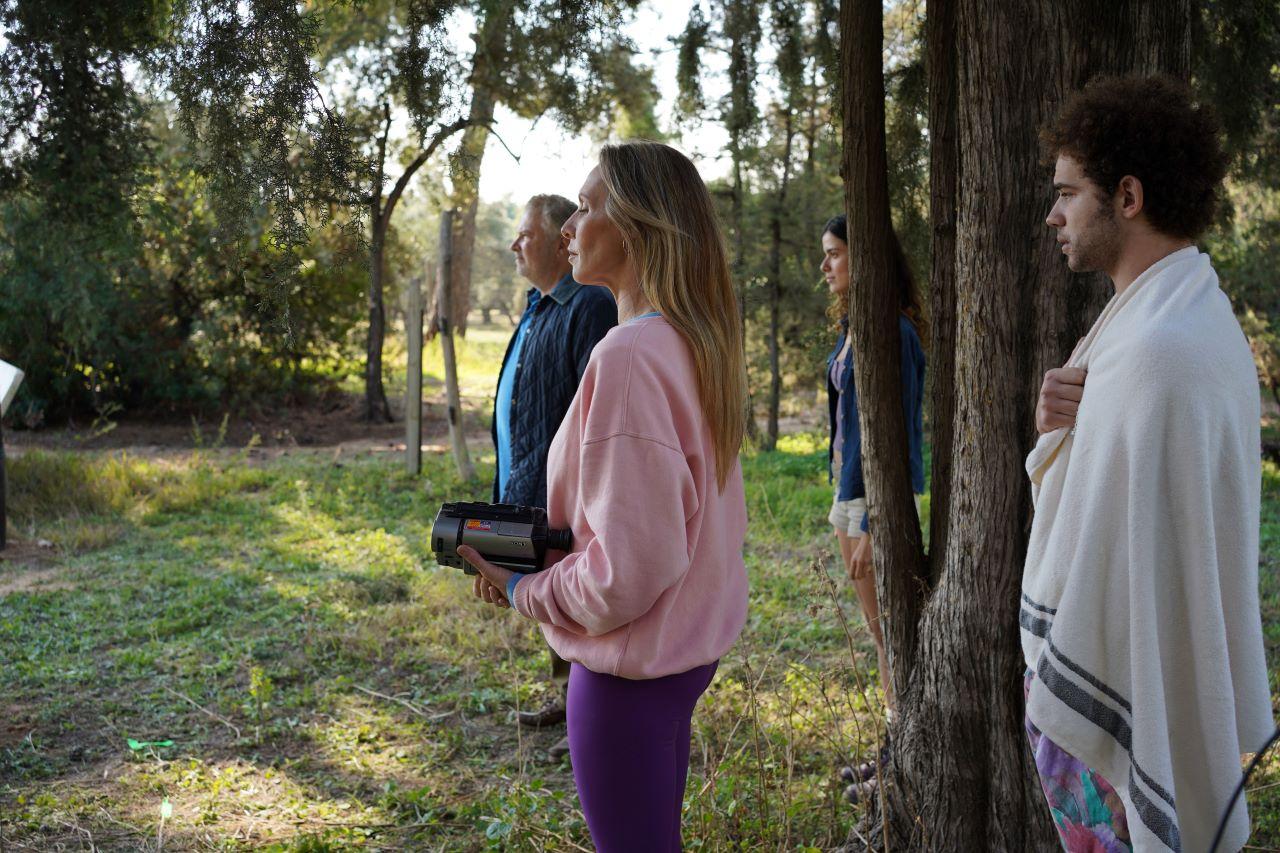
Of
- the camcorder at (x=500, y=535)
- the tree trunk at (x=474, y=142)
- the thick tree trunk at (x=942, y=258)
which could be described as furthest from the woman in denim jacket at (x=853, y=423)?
the camcorder at (x=500, y=535)

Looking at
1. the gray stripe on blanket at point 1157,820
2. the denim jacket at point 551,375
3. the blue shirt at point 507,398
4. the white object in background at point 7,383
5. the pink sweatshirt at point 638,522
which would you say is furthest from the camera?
the white object in background at point 7,383

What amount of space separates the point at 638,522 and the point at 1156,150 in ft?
3.72

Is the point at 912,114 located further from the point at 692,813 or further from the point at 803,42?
the point at 692,813

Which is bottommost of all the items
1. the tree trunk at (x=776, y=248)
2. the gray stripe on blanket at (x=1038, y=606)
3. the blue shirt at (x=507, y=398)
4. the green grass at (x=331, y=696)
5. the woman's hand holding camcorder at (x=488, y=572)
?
the green grass at (x=331, y=696)

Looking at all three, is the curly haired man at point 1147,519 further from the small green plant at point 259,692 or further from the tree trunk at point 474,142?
the small green plant at point 259,692

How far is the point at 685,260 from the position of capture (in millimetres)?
1927

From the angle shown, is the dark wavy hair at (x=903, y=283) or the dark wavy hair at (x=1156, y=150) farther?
the dark wavy hair at (x=903, y=283)

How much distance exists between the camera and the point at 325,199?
8.96 feet

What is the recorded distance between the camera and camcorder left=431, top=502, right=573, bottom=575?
192 cm

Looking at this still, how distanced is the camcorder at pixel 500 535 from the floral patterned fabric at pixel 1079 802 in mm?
938

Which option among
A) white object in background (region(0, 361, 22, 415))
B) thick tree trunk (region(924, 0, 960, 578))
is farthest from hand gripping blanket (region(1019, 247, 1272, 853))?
white object in background (region(0, 361, 22, 415))

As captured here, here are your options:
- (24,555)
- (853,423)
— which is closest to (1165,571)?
(853,423)

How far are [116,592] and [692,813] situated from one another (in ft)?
14.8

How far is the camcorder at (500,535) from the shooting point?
6.31 feet
